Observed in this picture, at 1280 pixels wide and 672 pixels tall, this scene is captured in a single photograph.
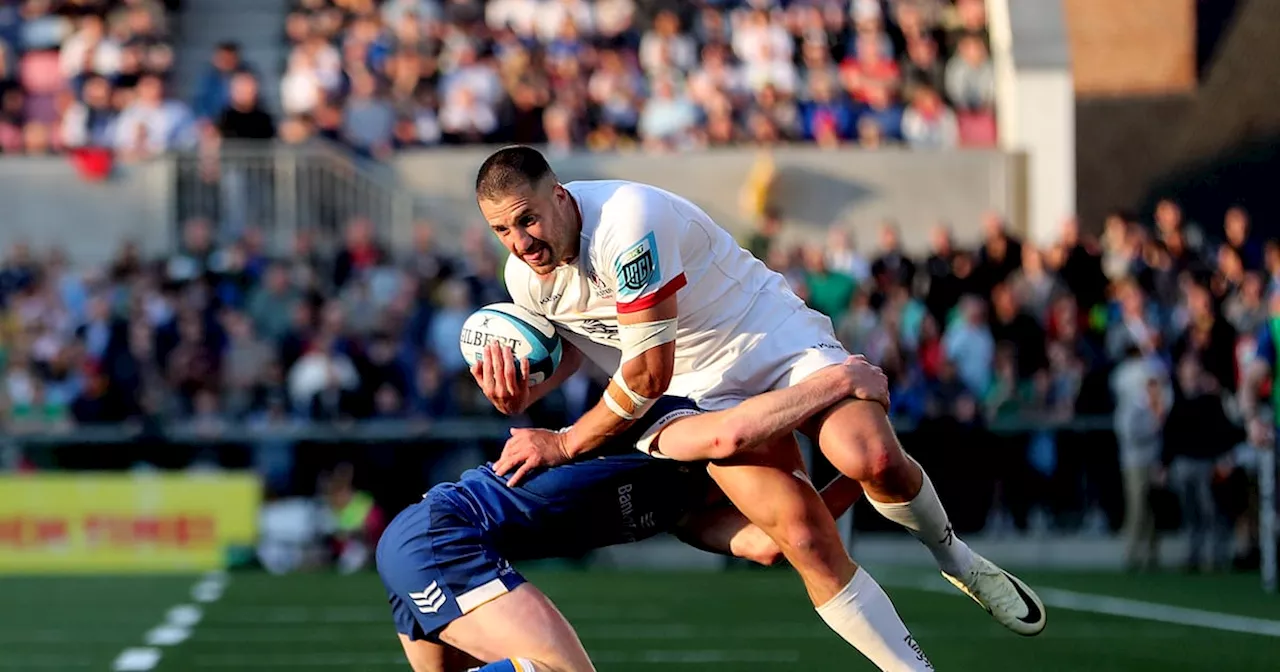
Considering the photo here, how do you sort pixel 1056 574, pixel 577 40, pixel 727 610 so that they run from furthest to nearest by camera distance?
1. pixel 577 40
2. pixel 1056 574
3. pixel 727 610

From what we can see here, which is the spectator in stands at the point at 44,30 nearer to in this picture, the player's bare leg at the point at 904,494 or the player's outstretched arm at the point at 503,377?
the player's outstretched arm at the point at 503,377

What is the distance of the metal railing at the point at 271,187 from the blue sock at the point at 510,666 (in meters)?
13.1

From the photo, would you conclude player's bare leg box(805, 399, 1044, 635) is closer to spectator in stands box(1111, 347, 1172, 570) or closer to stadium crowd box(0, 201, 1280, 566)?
stadium crowd box(0, 201, 1280, 566)

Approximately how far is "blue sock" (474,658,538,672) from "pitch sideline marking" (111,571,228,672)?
11.9ft

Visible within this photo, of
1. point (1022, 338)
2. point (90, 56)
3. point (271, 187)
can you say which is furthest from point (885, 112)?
point (90, 56)

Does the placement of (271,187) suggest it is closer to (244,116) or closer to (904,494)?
(244,116)

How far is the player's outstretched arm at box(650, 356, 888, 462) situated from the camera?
654 centimetres

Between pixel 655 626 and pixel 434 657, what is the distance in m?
4.60

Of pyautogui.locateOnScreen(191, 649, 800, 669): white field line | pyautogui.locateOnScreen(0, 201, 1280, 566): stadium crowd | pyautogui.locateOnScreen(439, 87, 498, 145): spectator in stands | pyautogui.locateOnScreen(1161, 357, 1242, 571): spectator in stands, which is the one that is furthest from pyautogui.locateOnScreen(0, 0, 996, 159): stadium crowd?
pyautogui.locateOnScreen(191, 649, 800, 669): white field line

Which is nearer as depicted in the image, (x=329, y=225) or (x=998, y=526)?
(x=998, y=526)

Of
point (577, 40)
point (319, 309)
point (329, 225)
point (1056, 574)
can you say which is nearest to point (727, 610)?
point (1056, 574)

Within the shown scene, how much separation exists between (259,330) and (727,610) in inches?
234

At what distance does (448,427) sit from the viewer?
1521 centimetres

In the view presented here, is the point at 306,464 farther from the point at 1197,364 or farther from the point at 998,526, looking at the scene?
the point at 1197,364
